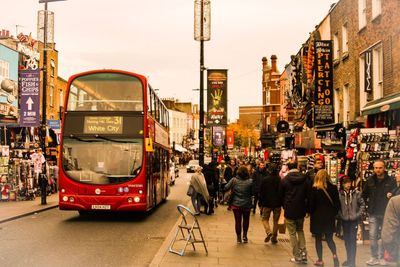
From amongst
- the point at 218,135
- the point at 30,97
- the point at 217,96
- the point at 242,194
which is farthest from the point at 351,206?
the point at 218,135

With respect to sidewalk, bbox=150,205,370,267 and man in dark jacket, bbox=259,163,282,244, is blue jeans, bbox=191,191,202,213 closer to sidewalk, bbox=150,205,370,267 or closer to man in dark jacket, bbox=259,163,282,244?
sidewalk, bbox=150,205,370,267

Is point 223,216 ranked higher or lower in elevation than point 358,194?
lower

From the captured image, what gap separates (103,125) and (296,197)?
25.2 feet

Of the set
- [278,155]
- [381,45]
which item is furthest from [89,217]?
[278,155]

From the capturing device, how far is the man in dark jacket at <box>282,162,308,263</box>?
944 centimetres

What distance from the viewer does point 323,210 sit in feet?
29.0

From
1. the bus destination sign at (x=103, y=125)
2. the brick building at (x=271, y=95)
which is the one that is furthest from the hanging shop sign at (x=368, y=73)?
the brick building at (x=271, y=95)

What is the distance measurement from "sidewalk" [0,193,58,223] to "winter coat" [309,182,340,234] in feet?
33.2

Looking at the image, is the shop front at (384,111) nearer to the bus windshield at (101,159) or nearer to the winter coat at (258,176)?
the winter coat at (258,176)

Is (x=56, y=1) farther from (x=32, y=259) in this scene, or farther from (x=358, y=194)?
(x=358, y=194)

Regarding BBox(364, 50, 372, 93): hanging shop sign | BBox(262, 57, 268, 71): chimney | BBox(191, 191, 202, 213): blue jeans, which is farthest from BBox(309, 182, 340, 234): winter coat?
BBox(262, 57, 268, 71): chimney

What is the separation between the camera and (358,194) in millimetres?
9188

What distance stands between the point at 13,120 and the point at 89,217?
49.4 feet

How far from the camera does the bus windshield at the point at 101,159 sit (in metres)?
15.2
